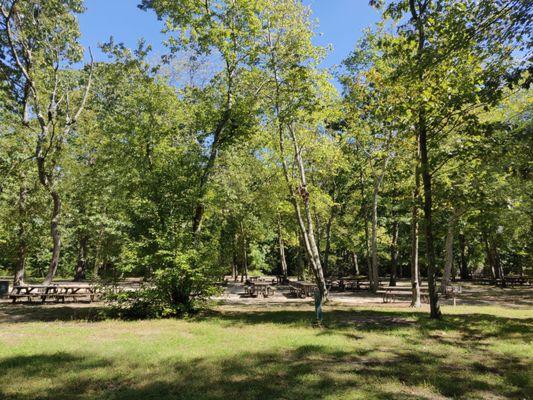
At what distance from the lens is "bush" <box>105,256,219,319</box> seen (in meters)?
12.0

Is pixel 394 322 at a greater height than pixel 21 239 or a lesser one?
lesser

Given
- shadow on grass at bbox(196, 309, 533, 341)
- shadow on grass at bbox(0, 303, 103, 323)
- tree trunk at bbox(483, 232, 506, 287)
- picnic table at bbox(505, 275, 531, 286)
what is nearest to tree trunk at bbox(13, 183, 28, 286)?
shadow on grass at bbox(0, 303, 103, 323)

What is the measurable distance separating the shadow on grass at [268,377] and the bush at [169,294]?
461 centimetres

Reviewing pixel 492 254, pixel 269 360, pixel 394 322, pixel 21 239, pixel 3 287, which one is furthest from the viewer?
pixel 492 254

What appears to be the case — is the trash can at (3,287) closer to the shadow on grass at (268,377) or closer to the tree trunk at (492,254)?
the shadow on grass at (268,377)

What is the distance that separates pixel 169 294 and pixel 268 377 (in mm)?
7226

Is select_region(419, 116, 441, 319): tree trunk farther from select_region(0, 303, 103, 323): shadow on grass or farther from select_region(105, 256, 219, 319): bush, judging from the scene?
select_region(0, 303, 103, 323): shadow on grass

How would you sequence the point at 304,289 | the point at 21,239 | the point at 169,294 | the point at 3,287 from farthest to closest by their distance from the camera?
the point at 21,239
the point at 304,289
the point at 3,287
the point at 169,294

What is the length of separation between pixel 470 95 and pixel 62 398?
28.5 feet

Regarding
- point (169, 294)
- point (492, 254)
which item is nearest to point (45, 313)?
point (169, 294)

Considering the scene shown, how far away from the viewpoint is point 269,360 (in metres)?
7.14

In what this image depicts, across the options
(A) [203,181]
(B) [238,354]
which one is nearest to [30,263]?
(A) [203,181]

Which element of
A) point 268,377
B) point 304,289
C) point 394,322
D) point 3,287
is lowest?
point 268,377

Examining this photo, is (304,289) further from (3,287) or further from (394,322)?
(3,287)
